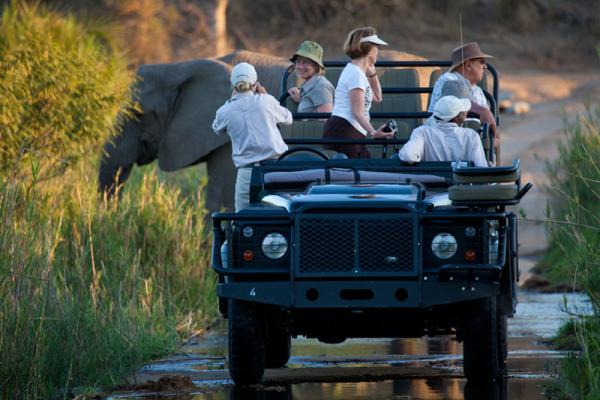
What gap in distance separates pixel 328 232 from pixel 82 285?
84.5 inches

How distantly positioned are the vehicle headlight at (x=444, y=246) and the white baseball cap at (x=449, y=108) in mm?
1280

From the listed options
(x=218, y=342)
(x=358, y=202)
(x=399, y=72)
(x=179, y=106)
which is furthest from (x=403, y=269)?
(x=179, y=106)

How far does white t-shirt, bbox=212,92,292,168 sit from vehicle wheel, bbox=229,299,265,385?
160 centimetres

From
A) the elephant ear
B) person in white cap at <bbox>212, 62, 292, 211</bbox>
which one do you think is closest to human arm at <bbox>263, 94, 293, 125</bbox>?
person in white cap at <bbox>212, 62, 292, 211</bbox>

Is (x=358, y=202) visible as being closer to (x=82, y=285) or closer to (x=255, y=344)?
(x=255, y=344)

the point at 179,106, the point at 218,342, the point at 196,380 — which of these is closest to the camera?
the point at 196,380

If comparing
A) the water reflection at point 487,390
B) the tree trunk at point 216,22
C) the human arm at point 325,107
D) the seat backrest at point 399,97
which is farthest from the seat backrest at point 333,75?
the tree trunk at point 216,22

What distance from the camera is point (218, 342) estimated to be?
1303 centimetres

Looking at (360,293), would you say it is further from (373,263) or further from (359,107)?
(359,107)

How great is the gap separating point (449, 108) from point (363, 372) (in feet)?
5.62

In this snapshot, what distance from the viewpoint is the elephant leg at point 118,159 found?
60.5 ft

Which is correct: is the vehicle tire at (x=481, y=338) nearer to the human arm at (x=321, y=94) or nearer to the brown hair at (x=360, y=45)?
the brown hair at (x=360, y=45)

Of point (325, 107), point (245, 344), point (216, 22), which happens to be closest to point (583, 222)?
point (325, 107)

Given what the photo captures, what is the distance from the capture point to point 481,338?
10.1 meters
